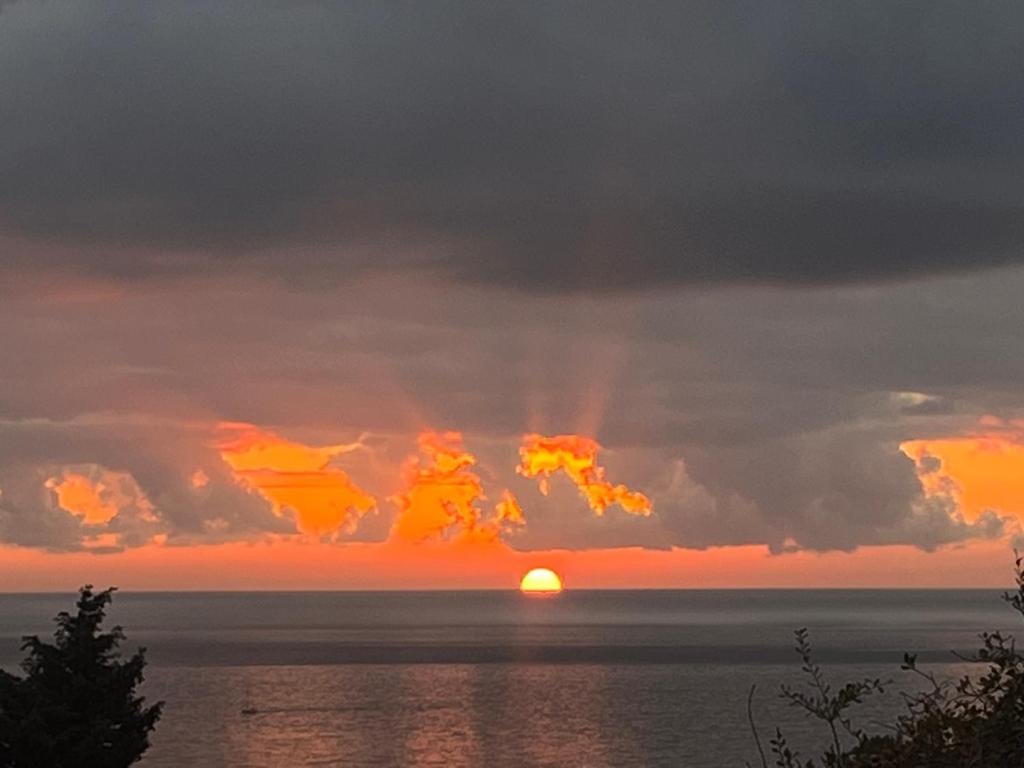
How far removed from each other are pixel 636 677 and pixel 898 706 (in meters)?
44.4

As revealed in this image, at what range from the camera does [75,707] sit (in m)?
41.7

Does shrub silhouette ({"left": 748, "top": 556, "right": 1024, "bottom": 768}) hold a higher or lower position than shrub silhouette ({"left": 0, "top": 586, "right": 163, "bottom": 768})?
lower

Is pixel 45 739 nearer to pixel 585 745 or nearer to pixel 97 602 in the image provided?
pixel 97 602

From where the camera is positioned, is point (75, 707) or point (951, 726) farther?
point (75, 707)

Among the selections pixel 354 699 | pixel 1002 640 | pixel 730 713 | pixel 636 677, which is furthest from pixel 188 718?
pixel 1002 640

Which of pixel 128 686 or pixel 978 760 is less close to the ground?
pixel 128 686

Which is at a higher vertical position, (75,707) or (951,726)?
(75,707)

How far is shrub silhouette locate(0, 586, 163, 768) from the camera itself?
39219 mm

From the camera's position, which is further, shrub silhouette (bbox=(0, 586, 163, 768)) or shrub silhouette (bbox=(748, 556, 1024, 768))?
shrub silhouette (bbox=(0, 586, 163, 768))

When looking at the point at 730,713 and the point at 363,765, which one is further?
the point at 730,713

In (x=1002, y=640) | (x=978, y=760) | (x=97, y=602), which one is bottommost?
(x=978, y=760)

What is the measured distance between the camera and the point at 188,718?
15550cm

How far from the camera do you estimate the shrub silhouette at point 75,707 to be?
129 ft

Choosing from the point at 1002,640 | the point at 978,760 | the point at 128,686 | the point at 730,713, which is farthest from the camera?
the point at 730,713
